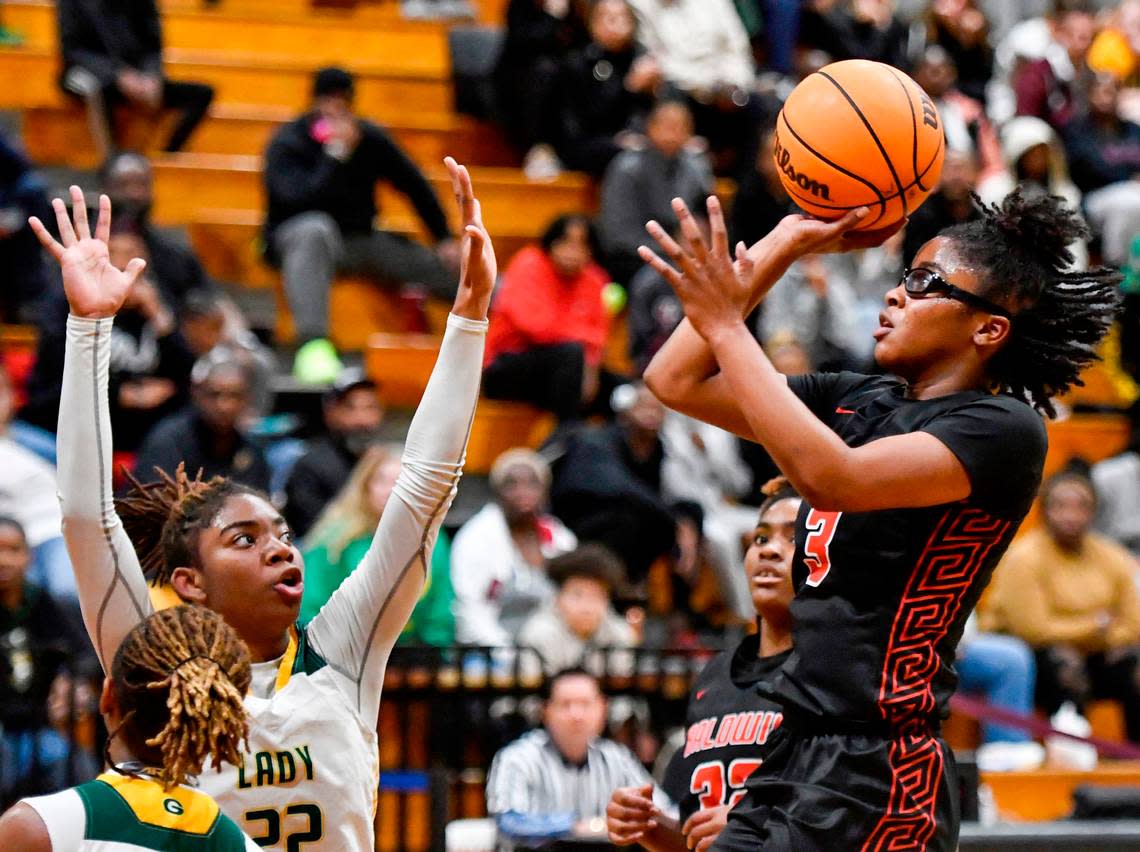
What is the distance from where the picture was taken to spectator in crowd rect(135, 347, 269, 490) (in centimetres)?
784

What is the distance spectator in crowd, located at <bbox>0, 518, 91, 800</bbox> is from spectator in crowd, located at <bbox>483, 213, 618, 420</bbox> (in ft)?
10.6

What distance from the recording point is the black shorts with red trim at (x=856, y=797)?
326 centimetres

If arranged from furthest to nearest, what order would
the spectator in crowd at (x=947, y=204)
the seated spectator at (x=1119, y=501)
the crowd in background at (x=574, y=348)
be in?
the spectator in crowd at (x=947, y=204) < the seated spectator at (x=1119, y=501) < the crowd in background at (x=574, y=348)

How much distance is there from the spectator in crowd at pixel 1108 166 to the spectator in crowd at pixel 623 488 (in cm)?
398

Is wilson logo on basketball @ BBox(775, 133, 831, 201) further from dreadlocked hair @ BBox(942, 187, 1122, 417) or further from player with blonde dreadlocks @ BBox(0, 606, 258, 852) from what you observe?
player with blonde dreadlocks @ BBox(0, 606, 258, 852)

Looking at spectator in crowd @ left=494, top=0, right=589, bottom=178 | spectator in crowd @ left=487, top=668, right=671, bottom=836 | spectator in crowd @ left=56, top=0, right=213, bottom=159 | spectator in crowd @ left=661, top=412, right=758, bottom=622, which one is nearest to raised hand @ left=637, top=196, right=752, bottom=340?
spectator in crowd @ left=487, top=668, right=671, bottom=836

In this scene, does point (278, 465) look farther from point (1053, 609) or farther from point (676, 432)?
point (1053, 609)

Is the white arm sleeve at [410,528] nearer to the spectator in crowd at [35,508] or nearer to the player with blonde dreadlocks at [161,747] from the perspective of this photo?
the player with blonde dreadlocks at [161,747]

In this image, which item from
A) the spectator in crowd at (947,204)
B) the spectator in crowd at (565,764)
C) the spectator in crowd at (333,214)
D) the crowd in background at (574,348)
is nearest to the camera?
the spectator in crowd at (565,764)

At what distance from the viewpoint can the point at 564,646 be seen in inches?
301

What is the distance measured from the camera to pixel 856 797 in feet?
10.7

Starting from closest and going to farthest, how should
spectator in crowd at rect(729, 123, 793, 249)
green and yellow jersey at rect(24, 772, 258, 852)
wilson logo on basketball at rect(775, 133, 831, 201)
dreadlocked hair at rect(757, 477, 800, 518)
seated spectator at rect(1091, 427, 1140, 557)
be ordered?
green and yellow jersey at rect(24, 772, 258, 852) → wilson logo on basketball at rect(775, 133, 831, 201) → dreadlocked hair at rect(757, 477, 800, 518) → seated spectator at rect(1091, 427, 1140, 557) → spectator in crowd at rect(729, 123, 793, 249)

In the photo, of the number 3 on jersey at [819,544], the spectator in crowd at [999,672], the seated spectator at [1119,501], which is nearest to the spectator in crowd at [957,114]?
the seated spectator at [1119,501]

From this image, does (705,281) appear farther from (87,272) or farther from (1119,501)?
(1119,501)
